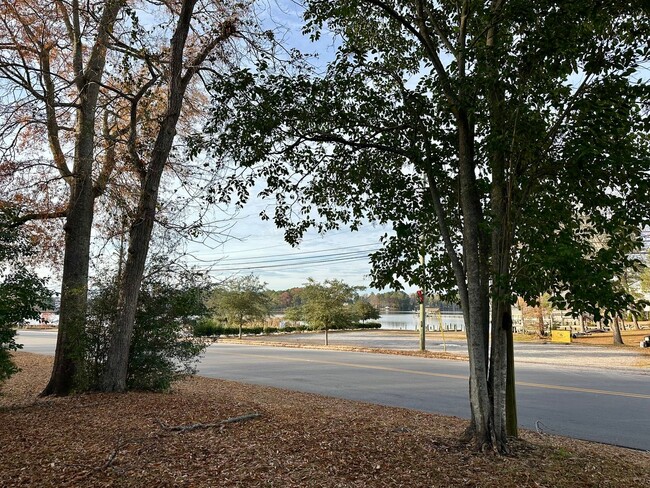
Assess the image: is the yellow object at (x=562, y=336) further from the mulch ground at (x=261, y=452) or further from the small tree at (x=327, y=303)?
the mulch ground at (x=261, y=452)

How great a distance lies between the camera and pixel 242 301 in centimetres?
3559

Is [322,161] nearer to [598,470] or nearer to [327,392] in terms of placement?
[598,470]

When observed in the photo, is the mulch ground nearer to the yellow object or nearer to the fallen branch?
the fallen branch

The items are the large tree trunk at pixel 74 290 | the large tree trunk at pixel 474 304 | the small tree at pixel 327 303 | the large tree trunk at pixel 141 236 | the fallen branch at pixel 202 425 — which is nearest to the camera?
the large tree trunk at pixel 474 304

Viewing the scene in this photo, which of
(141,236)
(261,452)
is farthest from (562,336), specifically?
(261,452)

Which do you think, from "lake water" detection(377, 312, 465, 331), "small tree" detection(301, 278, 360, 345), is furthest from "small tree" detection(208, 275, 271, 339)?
"lake water" detection(377, 312, 465, 331)

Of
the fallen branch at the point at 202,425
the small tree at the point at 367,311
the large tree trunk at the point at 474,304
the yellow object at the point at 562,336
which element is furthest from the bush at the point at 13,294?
the small tree at the point at 367,311

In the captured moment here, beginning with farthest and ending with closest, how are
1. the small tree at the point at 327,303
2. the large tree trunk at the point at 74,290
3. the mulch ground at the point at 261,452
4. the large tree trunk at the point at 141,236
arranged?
the small tree at the point at 327,303 < the large tree trunk at the point at 74,290 < the large tree trunk at the point at 141,236 < the mulch ground at the point at 261,452

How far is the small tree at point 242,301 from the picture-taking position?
3550 cm

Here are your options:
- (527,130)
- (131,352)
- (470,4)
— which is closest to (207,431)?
(131,352)

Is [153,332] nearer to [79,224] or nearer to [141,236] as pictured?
[141,236]

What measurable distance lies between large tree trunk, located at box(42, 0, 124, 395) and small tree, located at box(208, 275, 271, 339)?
2556 cm

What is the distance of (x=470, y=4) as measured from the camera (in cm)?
555

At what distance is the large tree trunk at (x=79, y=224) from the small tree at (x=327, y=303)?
71.5 feet
